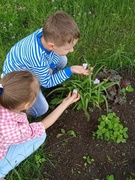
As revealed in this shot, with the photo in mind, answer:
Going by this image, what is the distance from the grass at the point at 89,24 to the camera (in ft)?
11.4

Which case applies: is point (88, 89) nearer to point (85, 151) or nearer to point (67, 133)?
point (67, 133)

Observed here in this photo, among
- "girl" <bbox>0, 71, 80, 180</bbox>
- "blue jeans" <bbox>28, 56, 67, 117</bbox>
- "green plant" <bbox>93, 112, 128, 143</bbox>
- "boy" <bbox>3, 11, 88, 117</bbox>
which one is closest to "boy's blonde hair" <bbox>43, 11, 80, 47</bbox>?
"boy" <bbox>3, 11, 88, 117</bbox>

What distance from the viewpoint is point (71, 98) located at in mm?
2904

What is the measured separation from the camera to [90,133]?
2.92 metres

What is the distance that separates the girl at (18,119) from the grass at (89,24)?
692 millimetres

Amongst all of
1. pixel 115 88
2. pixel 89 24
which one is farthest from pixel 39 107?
pixel 89 24

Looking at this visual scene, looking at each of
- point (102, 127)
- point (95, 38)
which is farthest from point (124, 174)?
point (95, 38)

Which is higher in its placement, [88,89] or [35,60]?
[35,60]

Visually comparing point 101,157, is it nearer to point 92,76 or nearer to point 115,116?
point 115,116

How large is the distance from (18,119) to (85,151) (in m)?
0.68

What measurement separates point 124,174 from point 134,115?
0.52 metres

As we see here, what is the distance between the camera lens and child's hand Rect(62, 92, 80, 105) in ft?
9.46

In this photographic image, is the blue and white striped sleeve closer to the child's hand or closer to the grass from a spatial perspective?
the child's hand

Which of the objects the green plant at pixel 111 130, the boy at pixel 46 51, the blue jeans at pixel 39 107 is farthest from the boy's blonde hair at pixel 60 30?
the green plant at pixel 111 130
